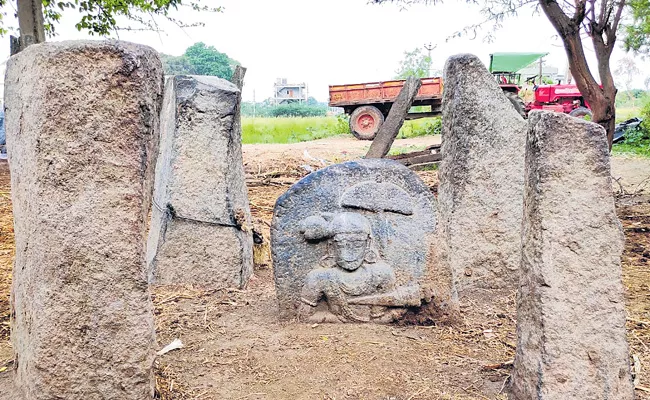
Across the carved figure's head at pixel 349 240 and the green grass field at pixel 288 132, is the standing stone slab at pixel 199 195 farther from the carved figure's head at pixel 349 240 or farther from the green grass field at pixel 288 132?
the green grass field at pixel 288 132

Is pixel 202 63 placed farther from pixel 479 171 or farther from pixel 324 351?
pixel 324 351

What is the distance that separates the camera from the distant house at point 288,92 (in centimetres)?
4225

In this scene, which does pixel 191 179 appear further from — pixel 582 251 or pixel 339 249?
pixel 582 251

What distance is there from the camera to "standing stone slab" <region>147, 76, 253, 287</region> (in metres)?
4.37

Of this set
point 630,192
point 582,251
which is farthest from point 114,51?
point 630,192

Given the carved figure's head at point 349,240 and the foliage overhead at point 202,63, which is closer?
the carved figure's head at point 349,240

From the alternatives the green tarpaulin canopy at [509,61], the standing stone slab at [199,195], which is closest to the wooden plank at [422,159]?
the standing stone slab at [199,195]

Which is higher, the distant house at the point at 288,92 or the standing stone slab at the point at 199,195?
the distant house at the point at 288,92

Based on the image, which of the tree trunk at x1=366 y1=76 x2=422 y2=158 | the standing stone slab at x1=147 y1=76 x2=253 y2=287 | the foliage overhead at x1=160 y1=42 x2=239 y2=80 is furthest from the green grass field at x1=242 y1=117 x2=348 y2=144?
the foliage overhead at x1=160 y1=42 x2=239 y2=80

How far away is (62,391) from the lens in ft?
7.21

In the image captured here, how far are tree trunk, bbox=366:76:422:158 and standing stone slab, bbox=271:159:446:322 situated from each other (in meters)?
3.48

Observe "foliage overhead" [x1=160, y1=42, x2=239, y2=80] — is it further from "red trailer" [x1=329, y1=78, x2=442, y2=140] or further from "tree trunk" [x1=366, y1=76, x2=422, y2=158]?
"tree trunk" [x1=366, y1=76, x2=422, y2=158]

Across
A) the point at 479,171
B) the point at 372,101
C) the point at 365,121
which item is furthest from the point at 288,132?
the point at 479,171

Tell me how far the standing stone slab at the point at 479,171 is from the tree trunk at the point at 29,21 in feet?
14.2
